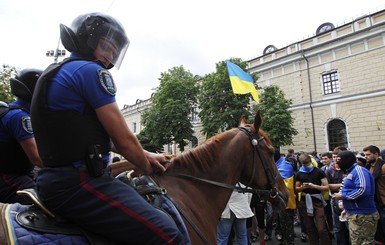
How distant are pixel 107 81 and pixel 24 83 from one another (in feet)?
6.07

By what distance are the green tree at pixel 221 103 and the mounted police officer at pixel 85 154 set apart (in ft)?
74.5

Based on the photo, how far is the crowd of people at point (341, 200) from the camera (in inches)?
188

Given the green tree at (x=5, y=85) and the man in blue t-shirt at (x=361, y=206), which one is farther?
the green tree at (x=5, y=85)

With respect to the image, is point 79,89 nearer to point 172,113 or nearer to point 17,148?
point 17,148

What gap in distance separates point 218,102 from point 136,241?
24.1 metres

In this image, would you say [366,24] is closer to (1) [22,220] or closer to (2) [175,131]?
(2) [175,131]

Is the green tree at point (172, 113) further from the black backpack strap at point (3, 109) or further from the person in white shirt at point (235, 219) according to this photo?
the black backpack strap at point (3, 109)

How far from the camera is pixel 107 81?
1677 mm

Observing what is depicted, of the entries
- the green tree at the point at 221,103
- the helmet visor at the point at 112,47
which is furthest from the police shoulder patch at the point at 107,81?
the green tree at the point at 221,103

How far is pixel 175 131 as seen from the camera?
95.4 feet

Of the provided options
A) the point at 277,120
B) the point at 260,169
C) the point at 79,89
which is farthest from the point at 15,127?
the point at 277,120

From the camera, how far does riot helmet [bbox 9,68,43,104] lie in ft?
9.30

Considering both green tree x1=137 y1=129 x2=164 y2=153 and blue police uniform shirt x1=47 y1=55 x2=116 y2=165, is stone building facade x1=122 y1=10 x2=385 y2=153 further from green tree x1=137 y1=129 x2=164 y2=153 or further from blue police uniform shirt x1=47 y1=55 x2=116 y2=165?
blue police uniform shirt x1=47 y1=55 x2=116 y2=165

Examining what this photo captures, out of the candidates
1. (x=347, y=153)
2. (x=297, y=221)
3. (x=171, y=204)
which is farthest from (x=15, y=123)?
(x=297, y=221)
